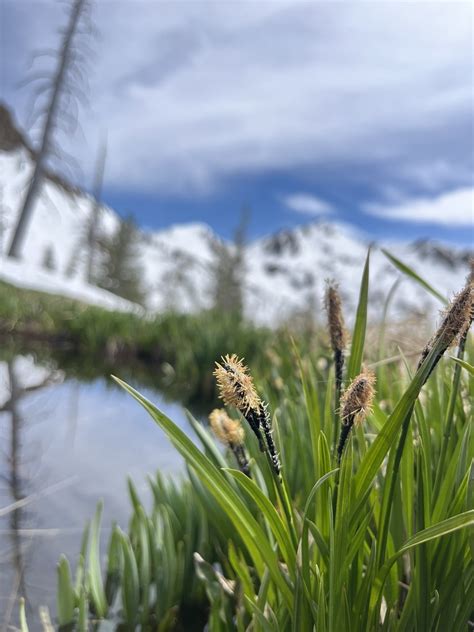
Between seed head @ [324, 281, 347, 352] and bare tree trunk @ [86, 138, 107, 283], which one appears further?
bare tree trunk @ [86, 138, 107, 283]

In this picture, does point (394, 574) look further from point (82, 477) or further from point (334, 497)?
point (82, 477)

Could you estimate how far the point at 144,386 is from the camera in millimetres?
5520

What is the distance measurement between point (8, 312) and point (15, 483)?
6.98 metres

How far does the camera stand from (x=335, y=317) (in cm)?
69

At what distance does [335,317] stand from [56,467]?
229cm

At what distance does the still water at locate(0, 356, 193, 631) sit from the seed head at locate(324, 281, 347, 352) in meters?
1.14

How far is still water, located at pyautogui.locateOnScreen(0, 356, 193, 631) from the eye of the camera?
5.22ft

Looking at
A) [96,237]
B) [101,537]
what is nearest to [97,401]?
[101,537]

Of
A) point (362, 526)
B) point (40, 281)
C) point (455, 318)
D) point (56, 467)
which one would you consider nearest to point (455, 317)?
point (455, 318)

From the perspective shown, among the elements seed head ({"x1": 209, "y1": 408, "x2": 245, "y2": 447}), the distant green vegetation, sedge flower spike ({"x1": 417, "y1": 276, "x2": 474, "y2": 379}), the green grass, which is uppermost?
the distant green vegetation

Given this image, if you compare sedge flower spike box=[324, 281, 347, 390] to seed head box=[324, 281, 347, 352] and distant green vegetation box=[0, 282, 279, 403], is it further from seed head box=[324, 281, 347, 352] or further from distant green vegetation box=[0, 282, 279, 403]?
distant green vegetation box=[0, 282, 279, 403]

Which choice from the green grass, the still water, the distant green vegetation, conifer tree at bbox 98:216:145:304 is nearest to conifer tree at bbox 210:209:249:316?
conifer tree at bbox 98:216:145:304

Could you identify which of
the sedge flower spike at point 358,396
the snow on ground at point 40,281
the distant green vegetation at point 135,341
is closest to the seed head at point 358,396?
the sedge flower spike at point 358,396

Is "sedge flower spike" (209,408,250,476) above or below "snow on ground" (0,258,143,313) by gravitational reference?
below
